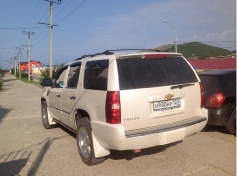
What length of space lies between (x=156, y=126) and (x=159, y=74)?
0.81 metres

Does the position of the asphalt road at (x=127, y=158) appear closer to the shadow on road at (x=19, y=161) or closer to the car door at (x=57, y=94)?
the shadow on road at (x=19, y=161)

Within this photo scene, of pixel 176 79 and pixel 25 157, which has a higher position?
pixel 176 79

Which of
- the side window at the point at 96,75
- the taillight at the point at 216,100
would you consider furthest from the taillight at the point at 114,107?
the taillight at the point at 216,100

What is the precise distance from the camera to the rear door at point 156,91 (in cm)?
413

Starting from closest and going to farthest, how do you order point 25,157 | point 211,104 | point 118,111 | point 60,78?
point 118,111 → point 25,157 → point 211,104 → point 60,78

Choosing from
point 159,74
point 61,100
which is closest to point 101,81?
point 159,74

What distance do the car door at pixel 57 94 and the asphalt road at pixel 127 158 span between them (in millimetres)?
648

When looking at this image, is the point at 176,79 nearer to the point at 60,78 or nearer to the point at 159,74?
the point at 159,74

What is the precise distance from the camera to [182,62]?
4977mm

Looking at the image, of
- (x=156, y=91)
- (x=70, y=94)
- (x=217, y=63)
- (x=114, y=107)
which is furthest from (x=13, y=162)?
(x=217, y=63)

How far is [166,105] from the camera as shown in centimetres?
441

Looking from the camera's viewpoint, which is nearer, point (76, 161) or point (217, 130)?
point (76, 161)

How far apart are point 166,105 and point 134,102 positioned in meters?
0.59

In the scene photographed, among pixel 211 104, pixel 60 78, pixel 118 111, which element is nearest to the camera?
pixel 118 111
